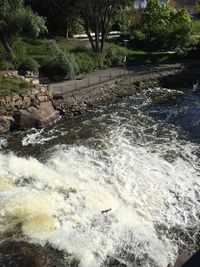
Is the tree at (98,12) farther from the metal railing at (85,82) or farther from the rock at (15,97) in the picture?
the rock at (15,97)

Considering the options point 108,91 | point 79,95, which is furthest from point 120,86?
point 79,95

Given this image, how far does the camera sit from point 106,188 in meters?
20.2

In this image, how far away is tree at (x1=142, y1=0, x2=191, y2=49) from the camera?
42.6m

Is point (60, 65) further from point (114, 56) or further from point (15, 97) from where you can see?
point (114, 56)

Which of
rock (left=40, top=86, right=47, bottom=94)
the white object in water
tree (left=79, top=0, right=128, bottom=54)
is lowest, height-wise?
the white object in water

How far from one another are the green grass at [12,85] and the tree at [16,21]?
4.45 metres

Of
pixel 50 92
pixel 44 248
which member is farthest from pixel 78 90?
pixel 44 248

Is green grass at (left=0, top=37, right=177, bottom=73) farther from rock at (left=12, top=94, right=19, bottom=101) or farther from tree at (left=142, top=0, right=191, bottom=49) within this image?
rock at (left=12, top=94, right=19, bottom=101)

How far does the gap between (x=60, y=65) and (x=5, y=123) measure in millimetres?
8530

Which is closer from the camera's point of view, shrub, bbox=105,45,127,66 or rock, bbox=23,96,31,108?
rock, bbox=23,96,31,108

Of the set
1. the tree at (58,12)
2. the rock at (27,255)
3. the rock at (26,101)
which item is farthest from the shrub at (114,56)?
the rock at (27,255)

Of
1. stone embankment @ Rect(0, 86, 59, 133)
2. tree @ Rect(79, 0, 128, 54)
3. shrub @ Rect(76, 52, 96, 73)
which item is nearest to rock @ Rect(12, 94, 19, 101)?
stone embankment @ Rect(0, 86, 59, 133)

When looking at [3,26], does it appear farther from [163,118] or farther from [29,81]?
[163,118]

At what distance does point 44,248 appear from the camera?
52.7ft
